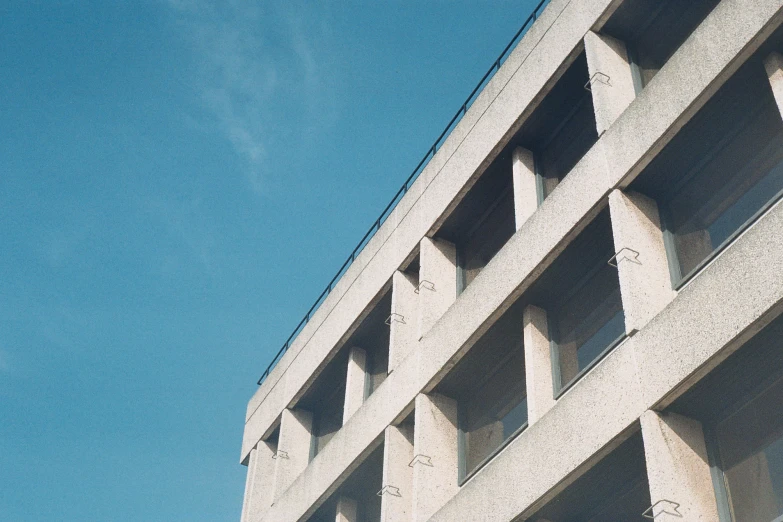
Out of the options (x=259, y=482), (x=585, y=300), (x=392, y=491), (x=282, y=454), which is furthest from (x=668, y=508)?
(x=259, y=482)

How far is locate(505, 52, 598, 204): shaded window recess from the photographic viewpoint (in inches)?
782

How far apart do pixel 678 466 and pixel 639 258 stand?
372 centimetres

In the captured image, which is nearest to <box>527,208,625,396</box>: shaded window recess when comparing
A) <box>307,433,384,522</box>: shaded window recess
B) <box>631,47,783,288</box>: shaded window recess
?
<box>631,47,783,288</box>: shaded window recess

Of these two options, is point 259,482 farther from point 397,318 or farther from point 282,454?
point 397,318

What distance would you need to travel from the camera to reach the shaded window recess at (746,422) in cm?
1278

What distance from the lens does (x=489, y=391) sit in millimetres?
19797

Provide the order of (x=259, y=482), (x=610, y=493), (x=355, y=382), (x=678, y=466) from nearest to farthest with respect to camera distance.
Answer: (x=678, y=466) → (x=610, y=493) → (x=355, y=382) → (x=259, y=482)

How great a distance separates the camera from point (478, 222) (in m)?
22.5

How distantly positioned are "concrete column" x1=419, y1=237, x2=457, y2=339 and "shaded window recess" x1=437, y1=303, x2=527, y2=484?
177 cm

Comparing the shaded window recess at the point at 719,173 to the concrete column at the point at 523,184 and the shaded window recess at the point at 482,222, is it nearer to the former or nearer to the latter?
the concrete column at the point at 523,184

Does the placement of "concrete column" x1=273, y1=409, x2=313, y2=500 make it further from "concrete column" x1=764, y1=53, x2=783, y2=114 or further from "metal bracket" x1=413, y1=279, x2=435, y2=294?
"concrete column" x1=764, y1=53, x2=783, y2=114

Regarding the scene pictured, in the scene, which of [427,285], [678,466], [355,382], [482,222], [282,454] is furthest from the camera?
[282,454]

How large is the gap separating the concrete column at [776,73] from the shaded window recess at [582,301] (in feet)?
11.4

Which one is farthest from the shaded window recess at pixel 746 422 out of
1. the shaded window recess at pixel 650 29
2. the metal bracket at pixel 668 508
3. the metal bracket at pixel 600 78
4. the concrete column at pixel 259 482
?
the concrete column at pixel 259 482
